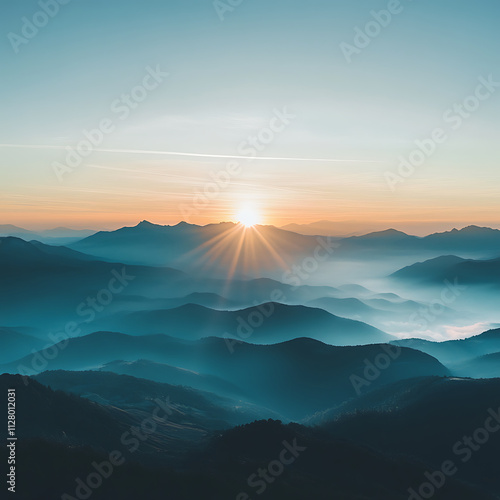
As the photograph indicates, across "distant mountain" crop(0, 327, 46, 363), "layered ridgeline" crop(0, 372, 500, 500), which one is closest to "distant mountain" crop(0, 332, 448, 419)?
"distant mountain" crop(0, 327, 46, 363)

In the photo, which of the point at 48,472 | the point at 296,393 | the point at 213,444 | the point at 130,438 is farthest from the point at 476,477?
the point at 296,393

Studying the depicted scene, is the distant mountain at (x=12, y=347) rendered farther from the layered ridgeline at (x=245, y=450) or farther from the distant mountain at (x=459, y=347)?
the distant mountain at (x=459, y=347)

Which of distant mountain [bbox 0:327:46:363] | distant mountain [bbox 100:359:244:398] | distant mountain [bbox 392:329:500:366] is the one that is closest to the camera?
distant mountain [bbox 100:359:244:398]

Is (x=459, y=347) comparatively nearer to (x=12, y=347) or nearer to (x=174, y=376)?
(x=174, y=376)

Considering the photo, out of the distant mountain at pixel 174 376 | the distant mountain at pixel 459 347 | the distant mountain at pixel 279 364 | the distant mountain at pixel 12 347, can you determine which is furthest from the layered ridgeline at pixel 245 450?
the distant mountain at pixel 12 347

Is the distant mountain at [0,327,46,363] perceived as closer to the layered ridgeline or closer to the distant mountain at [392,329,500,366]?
the layered ridgeline

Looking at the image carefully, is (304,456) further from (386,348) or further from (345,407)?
(386,348)
